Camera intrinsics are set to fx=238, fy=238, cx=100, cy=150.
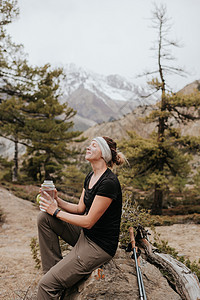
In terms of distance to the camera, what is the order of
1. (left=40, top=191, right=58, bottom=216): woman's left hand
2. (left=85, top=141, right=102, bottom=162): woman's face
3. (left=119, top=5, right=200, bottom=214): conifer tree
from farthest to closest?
(left=119, top=5, right=200, bottom=214): conifer tree → (left=85, top=141, right=102, bottom=162): woman's face → (left=40, top=191, right=58, bottom=216): woman's left hand

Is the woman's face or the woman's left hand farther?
the woman's face

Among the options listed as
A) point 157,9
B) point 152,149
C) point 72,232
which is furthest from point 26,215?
point 157,9

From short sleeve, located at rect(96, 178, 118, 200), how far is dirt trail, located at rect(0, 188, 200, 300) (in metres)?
1.53

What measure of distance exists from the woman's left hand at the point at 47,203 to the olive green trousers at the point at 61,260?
0.39ft

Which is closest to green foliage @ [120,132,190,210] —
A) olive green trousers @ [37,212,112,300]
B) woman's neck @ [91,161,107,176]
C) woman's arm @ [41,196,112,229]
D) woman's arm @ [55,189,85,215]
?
woman's arm @ [55,189,85,215]

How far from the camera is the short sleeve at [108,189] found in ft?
7.34

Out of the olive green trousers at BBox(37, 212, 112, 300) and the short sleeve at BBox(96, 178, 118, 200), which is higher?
the short sleeve at BBox(96, 178, 118, 200)

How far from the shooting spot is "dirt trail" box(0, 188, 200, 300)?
11.5ft

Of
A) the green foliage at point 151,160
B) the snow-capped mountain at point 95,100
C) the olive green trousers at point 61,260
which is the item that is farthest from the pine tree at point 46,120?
the snow-capped mountain at point 95,100

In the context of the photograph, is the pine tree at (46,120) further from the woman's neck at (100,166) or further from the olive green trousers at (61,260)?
the woman's neck at (100,166)

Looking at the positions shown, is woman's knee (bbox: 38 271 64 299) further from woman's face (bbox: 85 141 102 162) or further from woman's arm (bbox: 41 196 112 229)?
woman's face (bbox: 85 141 102 162)

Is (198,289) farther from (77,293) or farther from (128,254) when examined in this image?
(77,293)

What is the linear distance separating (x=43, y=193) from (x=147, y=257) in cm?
154

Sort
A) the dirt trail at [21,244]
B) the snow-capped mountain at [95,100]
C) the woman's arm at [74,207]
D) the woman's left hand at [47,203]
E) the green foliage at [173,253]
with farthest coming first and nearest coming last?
1. the snow-capped mountain at [95,100]
2. the green foliage at [173,253]
3. the dirt trail at [21,244]
4. the woman's arm at [74,207]
5. the woman's left hand at [47,203]
